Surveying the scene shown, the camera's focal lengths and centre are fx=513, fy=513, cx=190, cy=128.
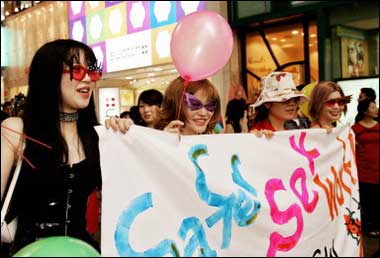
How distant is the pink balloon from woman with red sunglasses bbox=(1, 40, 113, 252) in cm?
60

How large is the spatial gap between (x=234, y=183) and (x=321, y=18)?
5164 mm

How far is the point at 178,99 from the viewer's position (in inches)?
105

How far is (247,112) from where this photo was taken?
5742 millimetres

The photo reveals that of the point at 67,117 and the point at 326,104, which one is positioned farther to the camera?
the point at 326,104

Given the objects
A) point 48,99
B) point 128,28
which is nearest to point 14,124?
point 48,99

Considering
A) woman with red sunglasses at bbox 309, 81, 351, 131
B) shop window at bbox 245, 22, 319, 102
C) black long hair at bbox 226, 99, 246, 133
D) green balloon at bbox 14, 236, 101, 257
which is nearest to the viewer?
green balloon at bbox 14, 236, 101, 257

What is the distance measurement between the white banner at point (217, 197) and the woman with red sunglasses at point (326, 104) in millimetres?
895

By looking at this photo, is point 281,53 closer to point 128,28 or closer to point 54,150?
point 128,28

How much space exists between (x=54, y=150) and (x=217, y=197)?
687mm

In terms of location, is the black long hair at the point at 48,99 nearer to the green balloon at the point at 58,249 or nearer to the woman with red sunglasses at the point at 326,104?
the green balloon at the point at 58,249

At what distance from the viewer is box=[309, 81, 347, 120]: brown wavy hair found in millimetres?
3545

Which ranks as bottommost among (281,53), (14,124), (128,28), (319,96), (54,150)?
(54,150)

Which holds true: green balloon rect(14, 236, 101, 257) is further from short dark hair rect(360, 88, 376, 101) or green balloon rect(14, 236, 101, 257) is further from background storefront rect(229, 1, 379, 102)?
background storefront rect(229, 1, 379, 102)

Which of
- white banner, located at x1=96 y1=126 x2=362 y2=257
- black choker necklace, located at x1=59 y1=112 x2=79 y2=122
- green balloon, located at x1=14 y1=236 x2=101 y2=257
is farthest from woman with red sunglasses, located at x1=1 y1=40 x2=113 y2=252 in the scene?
green balloon, located at x1=14 y1=236 x2=101 y2=257
